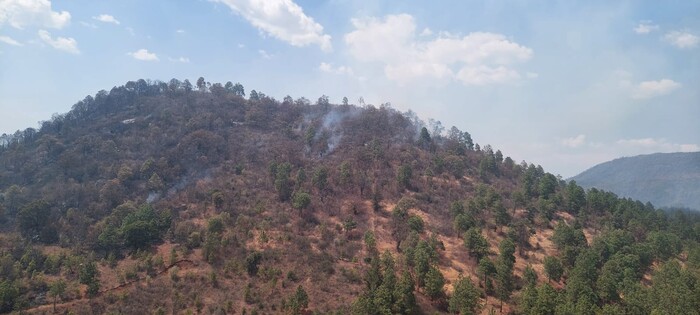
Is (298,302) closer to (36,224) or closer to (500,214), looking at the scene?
(500,214)

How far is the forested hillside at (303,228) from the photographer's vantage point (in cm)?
3712

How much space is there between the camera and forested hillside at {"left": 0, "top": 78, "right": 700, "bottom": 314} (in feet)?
122

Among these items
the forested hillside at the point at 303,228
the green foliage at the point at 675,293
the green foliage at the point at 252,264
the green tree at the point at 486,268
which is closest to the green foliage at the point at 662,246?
the forested hillside at the point at 303,228

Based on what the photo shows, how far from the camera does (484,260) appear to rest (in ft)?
133

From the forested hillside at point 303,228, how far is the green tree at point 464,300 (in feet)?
0.53

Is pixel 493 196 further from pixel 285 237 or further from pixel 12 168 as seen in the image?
pixel 12 168

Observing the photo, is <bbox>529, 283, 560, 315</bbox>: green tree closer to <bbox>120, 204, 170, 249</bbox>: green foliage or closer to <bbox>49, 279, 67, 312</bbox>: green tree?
<bbox>49, 279, 67, 312</bbox>: green tree

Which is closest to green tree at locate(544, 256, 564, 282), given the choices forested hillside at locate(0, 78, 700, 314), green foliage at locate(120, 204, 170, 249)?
forested hillside at locate(0, 78, 700, 314)

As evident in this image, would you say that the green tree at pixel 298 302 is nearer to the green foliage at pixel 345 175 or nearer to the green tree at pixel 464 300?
the green tree at pixel 464 300

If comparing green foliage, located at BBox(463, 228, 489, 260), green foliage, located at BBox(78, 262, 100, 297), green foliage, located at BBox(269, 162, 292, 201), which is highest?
green foliage, located at BBox(269, 162, 292, 201)

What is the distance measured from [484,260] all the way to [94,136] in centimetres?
7820

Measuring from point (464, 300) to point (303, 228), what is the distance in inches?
966

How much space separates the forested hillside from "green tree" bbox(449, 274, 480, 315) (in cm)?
16

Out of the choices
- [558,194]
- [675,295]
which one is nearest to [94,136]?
[558,194]
